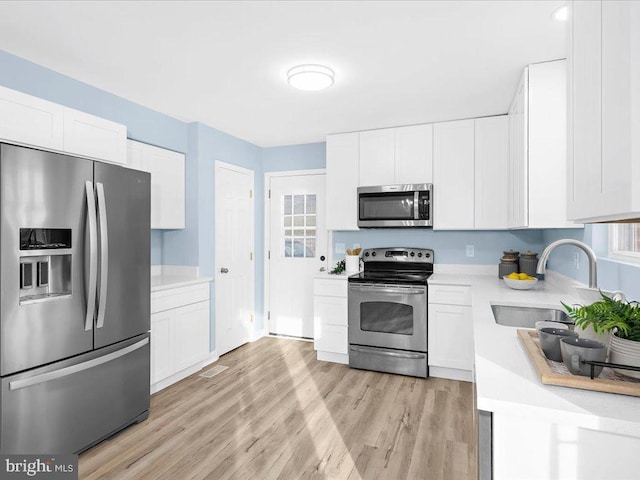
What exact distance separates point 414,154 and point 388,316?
63.3 inches

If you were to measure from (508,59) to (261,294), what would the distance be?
3.55 meters

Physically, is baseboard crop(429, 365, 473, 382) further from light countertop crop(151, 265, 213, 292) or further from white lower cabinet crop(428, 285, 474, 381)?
light countertop crop(151, 265, 213, 292)

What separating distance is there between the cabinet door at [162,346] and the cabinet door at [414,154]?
2509 millimetres

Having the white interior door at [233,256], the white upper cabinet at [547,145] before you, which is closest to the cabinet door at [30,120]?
the white interior door at [233,256]

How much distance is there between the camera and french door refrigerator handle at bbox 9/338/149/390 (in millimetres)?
1827

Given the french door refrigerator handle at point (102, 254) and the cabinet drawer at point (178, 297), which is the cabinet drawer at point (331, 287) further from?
the french door refrigerator handle at point (102, 254)

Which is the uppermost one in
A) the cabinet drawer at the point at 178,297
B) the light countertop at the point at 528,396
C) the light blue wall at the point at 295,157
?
the light blue wall at the point at 295,157

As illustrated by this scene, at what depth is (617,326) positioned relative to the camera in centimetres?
102

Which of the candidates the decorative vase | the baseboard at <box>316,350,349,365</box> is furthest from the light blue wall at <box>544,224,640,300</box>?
the baseboard at <box>316,350,349,365</box>

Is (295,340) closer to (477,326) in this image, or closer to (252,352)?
(252,352)

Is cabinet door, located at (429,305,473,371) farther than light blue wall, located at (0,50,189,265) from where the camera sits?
Yes

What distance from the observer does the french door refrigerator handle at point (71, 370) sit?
71.9 inches

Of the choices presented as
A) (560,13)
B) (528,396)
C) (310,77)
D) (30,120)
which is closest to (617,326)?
(528,396)

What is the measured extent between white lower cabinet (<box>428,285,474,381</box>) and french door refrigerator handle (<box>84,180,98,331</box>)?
2.59 meters
